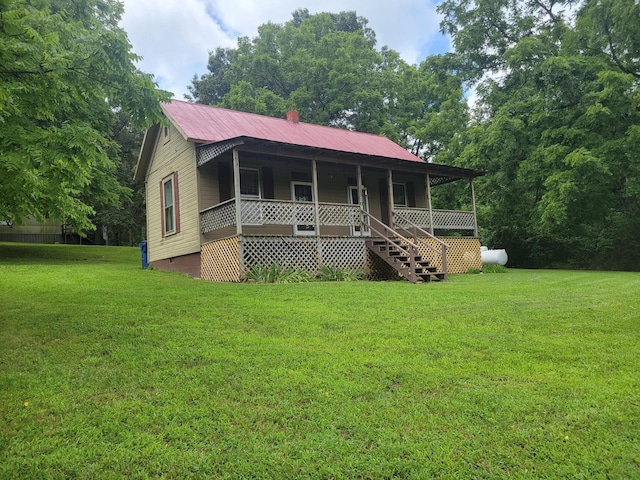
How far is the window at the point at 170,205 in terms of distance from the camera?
1413 centimetres

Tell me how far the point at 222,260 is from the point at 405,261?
4871 mm

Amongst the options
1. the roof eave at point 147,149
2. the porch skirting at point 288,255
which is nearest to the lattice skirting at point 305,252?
the porch skirting at point 288,255

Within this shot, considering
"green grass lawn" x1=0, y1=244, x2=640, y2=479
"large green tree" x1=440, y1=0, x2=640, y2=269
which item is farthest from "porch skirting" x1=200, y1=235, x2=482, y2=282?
"large green tree" x1=440, y1=0, x2=640, y2=269

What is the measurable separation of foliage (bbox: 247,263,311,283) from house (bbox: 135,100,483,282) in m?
0.28

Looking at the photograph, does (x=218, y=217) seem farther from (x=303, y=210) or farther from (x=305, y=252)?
(x=305, y=252)

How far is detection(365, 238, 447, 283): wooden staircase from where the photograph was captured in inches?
442

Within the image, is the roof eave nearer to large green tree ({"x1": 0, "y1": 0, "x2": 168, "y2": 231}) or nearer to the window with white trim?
the window with white trim

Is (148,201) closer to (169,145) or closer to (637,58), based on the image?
(169,145)

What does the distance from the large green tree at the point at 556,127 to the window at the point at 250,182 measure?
32.9ft

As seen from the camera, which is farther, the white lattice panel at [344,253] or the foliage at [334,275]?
the white lattice panel at [344,253]

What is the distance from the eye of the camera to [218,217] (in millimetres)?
11859

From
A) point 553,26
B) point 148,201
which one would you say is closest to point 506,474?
point 148,201

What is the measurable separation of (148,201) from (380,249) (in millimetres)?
9432

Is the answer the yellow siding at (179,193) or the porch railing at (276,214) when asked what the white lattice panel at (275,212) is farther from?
the yellow siding at (179,193)
